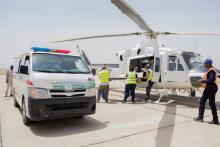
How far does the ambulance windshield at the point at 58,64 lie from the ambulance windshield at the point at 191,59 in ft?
17.3

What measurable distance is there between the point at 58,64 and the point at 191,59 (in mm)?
6300

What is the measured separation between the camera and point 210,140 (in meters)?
4.46

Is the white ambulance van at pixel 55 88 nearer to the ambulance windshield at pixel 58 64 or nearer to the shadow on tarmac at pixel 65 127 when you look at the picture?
the ambulance windshield at pixel 58 64

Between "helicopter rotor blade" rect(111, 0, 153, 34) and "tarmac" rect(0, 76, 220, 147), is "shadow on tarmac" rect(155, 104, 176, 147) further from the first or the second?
"helicopter rotor blade" rect(111, 0, 153, 34)

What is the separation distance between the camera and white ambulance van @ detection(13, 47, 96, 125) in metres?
4.68

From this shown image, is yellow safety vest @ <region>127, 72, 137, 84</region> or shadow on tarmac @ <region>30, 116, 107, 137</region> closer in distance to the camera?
shadow on tarmac @ <region>30, 116, 107, 137</region>

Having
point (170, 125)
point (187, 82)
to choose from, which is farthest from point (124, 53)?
point (170, 125)

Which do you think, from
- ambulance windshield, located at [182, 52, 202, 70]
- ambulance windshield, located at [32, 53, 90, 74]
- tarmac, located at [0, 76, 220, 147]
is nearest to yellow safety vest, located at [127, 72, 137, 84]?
ambulance windshield, located at [182, 52, 202, 70]

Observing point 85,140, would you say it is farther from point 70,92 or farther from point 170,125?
point 170,125

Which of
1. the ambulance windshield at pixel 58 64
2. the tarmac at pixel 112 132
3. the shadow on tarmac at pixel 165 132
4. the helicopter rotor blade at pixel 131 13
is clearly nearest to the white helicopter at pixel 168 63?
the helicopter rotor blade at pixel 131 13

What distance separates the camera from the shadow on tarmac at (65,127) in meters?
4.86

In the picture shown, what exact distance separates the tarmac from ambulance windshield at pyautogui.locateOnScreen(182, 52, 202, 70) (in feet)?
10.2

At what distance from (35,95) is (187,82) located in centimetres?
667

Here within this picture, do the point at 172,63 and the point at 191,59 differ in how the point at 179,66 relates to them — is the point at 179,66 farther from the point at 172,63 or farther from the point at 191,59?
the point at 191,59
